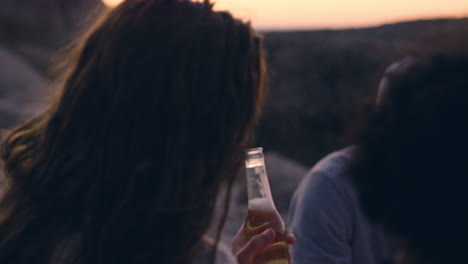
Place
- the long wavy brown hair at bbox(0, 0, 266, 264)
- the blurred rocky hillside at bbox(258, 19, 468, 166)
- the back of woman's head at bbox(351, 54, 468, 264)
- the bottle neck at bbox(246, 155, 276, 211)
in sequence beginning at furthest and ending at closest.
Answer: the blurred rocky hillside at bbox(258, 19, 468, 166) → the bottle neck at bbox(246, 155, 276, 211) → the long wavy brown hair at bbox(0, 0, 266, 264) → the back of woman's head at bbox(351, 54, 468, 264)

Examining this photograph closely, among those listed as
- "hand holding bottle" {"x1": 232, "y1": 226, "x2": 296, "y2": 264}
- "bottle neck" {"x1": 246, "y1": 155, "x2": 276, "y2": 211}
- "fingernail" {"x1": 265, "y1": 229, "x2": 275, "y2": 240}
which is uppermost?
"bottle neck" {"x1": 246, "y1": 155, "x2": 276, "y2": 211}

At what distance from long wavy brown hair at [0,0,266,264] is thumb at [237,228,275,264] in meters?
0.14

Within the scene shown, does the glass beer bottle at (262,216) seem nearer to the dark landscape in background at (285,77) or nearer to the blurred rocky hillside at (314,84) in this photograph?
the dark landscape in background at (285,77)

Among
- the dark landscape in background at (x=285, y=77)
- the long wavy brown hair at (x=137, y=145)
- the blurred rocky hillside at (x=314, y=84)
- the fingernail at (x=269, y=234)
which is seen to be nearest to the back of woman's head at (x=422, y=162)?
the fingernail at (x=269, y=234)

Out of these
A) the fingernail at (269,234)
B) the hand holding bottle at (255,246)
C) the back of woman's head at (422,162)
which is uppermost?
the back of woman's head at (422,162)

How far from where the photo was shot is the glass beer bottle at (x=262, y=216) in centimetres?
142

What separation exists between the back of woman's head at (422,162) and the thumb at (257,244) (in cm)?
53

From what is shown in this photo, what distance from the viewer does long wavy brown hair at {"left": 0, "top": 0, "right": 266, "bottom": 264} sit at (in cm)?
134

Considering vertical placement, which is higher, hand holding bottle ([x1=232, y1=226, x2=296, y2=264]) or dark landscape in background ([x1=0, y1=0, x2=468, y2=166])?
hand holding bottle ([x1=232, y1=226, x2=296, y2=264])

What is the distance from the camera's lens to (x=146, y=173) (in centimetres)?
139

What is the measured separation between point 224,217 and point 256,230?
12 centimetres

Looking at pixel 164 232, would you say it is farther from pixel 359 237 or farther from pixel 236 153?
pixel 359 237

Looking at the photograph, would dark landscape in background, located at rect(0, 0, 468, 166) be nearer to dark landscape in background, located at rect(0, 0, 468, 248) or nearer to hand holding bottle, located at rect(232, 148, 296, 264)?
dark landscape in background, located at rect(0, 0, 468, 248)

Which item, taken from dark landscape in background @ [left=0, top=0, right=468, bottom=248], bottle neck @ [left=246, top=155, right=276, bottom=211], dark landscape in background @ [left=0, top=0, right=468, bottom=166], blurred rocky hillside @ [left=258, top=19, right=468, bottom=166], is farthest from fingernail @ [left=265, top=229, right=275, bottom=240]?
blurred rocky hillside @ [left=258, top=19, right=468, bottom=166]
